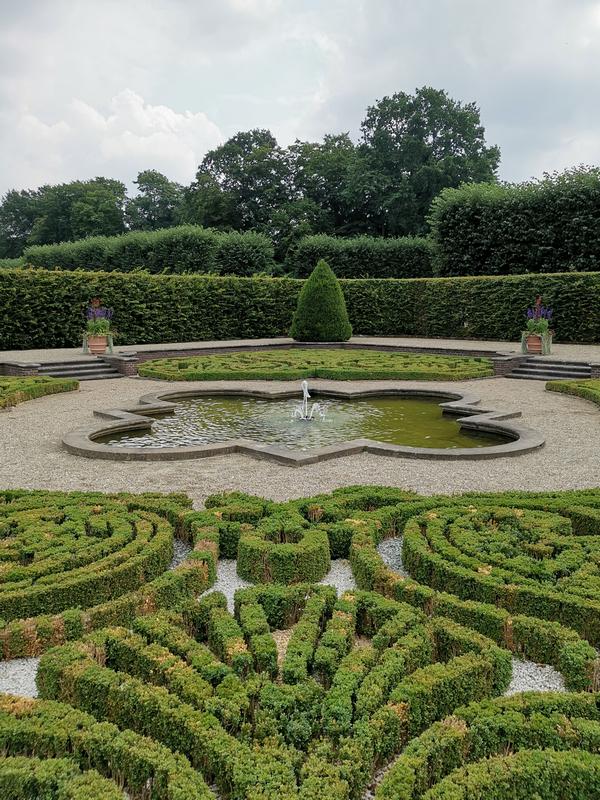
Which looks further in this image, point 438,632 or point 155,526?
point 155,526

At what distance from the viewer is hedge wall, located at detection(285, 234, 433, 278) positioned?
32219 mm

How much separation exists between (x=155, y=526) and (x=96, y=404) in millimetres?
7488

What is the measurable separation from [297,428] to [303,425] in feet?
0.85

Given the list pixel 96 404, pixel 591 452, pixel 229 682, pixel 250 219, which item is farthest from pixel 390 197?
pixel 229 682

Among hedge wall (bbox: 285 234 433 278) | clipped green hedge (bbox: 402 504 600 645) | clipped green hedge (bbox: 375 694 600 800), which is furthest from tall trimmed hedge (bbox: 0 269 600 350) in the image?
clipped green hedge (bbox: 375 694 600 800)

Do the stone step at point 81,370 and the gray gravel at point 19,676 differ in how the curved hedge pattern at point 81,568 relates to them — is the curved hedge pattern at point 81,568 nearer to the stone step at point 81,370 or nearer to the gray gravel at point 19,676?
the gray gravel at point 19,676

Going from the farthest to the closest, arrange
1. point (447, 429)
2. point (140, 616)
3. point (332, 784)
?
point (447, 429) < point (140, 616) < point (332, 784)

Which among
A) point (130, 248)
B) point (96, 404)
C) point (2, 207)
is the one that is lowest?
point (96, 404)

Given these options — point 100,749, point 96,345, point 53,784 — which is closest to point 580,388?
point 100,749

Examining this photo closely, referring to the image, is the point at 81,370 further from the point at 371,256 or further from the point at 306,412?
the point at 371,256

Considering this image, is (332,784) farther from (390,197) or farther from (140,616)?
(390,197)

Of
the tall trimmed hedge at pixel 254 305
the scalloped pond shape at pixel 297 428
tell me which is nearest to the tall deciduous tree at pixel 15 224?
the tall trimmed hedge at pixel 254 305

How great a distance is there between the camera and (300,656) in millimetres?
2830

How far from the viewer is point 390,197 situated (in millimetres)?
39375
